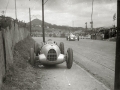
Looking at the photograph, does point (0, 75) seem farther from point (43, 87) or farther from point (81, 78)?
point (81, 78)

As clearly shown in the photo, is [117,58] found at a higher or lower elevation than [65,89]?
higher

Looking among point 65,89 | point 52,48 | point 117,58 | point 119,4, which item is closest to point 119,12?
point 119,4

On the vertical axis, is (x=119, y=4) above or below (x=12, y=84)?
above

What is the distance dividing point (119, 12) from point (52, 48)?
4.69 m

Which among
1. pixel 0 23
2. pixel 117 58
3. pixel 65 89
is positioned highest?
pixel 0 23

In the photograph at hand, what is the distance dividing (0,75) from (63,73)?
356 cm

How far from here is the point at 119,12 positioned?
188 inches

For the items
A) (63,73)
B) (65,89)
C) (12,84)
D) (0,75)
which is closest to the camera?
(0,75)

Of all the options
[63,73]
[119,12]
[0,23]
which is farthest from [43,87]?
[119,12]

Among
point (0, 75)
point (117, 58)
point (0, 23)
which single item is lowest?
point (0, 75)

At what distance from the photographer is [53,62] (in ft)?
29.3

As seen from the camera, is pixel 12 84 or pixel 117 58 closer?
pixel 117 58

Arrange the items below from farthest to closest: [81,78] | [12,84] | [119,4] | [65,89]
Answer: [81,78], [65,89], [12,84], [119,4]

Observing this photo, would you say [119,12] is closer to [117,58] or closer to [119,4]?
[119,4]
